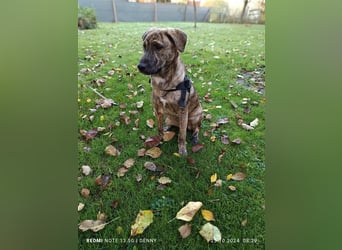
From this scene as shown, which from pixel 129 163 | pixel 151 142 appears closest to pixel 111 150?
pixel 129 163

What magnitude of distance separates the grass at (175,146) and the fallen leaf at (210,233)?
0.02 metres

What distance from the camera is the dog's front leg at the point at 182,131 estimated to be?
1757mm

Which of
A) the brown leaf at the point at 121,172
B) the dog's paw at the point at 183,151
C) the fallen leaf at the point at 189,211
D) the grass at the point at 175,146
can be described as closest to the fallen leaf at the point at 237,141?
the grass at the point at 175,146

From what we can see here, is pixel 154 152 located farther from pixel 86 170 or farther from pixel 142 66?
pixel 142 66

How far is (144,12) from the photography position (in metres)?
1.75

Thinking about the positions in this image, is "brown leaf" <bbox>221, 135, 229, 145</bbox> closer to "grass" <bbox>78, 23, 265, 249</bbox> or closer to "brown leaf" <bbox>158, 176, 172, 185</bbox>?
"grass" <bbox>78, 23, 265, 249</bbox>

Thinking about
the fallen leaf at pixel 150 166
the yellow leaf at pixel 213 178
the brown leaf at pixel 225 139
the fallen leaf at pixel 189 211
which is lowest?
the fallen leaf at pixel 189 211

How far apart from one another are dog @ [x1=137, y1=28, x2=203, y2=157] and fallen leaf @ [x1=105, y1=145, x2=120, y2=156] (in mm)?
275

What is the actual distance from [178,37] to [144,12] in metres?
0.26

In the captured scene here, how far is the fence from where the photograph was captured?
175cm

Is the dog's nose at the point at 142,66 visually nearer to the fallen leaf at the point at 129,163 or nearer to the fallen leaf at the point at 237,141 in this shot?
the fallen leaf at the point at 129,163

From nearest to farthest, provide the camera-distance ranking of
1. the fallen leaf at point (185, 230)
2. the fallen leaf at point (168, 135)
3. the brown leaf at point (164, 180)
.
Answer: the fallen leaf at point (185, 230) < the brown leaf at point (164, 180) < the fallen leaf at point (168, 135)
